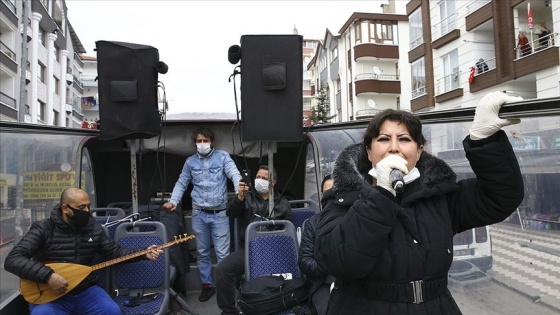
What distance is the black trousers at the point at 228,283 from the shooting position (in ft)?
11.9

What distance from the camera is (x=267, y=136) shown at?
3.44m

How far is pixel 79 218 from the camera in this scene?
3197 millimetres

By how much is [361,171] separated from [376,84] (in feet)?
85.3

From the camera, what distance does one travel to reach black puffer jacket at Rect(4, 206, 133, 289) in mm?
2859

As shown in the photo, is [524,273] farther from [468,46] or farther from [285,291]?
[468,46]

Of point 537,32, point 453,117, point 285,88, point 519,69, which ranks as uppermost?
point 537,32

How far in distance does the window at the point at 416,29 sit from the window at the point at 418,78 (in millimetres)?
956

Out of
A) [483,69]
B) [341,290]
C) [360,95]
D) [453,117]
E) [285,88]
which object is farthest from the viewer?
[360,95]

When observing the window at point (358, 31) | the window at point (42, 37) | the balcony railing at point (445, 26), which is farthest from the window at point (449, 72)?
the window at point (42, 37)

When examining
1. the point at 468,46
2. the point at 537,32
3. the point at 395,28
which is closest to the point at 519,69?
the point at 537,32

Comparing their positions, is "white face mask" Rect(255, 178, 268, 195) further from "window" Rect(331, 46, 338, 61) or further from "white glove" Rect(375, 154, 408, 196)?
"window" Rect(331, 46, 338, 61)

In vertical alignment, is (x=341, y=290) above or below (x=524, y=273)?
above

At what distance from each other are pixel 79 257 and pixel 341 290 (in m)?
2.50

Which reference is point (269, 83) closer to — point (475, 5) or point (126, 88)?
point (126, 88)
